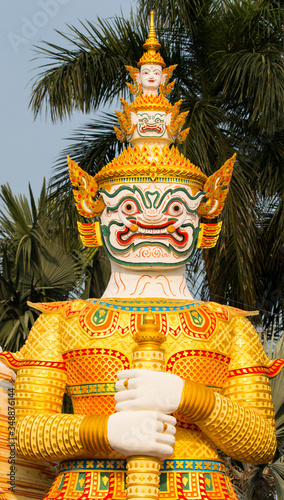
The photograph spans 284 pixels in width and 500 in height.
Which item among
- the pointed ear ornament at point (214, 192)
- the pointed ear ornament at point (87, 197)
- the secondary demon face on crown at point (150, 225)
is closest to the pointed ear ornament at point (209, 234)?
the pointed ear ornament at point (214, 192)

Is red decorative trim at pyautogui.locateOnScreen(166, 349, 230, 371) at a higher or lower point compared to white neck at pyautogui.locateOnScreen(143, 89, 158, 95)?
lower

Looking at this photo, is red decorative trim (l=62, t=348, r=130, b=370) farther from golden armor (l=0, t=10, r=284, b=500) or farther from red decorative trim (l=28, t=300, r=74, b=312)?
red decorative trim (l=28, t=300, r=74, b=312)

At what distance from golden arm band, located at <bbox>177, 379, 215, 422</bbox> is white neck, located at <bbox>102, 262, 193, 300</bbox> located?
0.93 meters

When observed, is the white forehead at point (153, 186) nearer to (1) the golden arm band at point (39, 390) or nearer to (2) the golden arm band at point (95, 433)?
(1) the golden arm band at point (39, 390)

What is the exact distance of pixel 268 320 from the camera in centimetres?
1263

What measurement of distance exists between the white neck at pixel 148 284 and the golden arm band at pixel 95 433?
111cm

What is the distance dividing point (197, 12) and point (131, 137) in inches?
216

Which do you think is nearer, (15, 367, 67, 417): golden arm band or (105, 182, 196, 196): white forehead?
(15, 367, 67, 417): golden arm band

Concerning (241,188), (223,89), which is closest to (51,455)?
(241,188)

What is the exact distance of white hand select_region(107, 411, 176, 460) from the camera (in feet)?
21.7

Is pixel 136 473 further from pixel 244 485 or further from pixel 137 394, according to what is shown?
pixel 244 485

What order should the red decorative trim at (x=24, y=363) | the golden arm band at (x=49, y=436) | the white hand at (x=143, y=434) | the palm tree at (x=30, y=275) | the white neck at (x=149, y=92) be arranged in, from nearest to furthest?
the white hand at (x=143, y=434) → the golden arm band at (x=49, y=436) → the red decorative trim at (x=24, y=363) → the white neck at (x=149, y=92) → the palm tree at (x=30, y=275)

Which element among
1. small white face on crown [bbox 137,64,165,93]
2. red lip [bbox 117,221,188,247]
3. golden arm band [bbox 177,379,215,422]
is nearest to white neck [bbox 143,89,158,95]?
small white face on crown [bbox 137,64,165,93]

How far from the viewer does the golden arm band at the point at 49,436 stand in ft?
23.0
